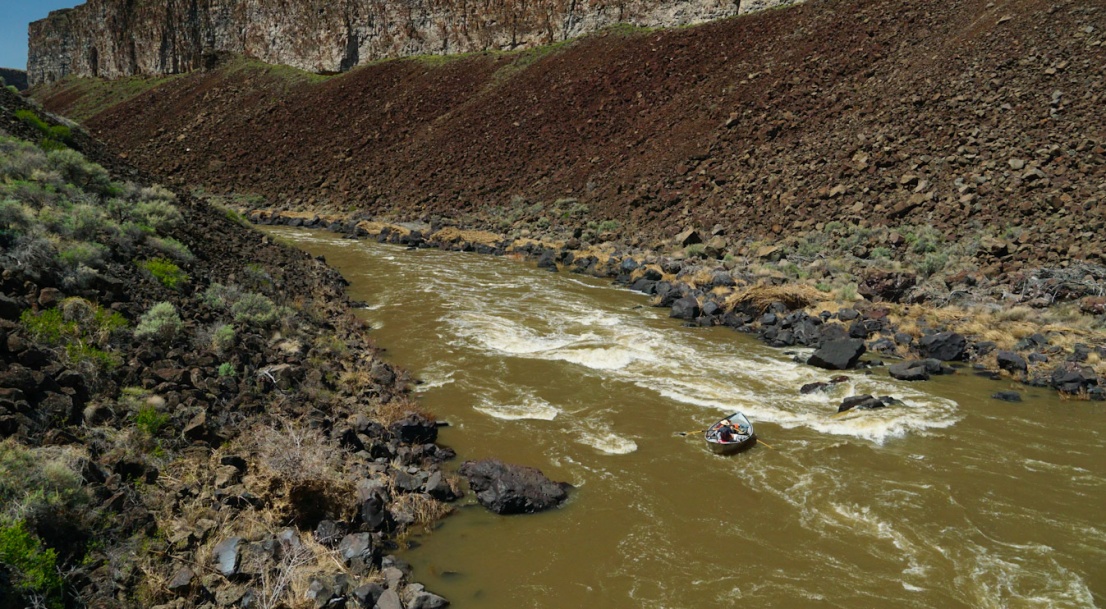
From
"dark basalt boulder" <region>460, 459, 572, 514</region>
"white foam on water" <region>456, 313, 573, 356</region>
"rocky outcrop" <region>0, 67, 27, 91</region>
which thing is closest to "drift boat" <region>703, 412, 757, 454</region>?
"dark basalt boulder" <region>460, 459, 572, 514</region>

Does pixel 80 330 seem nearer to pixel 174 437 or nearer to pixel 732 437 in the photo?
pixel 174 437

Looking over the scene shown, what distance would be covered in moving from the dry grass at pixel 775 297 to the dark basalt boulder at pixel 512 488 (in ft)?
31.7

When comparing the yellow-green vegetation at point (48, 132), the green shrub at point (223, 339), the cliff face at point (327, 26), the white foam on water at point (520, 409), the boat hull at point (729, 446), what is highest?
the cliff face at point (327, 26)

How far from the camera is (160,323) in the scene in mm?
8141

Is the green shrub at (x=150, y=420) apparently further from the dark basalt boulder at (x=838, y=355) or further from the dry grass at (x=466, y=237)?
the dry grass at (x=466, y=237)

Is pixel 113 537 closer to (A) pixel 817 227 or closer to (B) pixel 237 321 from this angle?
(B) pixel 237 321

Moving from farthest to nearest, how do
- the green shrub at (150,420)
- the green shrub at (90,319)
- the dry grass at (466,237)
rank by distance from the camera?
the dry grass at (466,237) → the green shrub at (90,319) → the green shrub at (150,420)

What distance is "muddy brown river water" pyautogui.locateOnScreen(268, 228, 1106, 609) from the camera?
5867 mm

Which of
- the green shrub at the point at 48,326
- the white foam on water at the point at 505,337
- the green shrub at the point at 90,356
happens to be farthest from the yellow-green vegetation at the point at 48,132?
the white foam on water at the point at 505,337

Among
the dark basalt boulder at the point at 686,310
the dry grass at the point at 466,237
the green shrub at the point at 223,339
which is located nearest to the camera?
the green shrub at the point at 223,339

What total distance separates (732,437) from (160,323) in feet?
25.7

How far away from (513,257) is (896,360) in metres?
15.1

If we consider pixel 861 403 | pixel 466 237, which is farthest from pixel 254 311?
pixel 466 237

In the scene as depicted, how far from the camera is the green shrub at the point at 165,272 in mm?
9852
